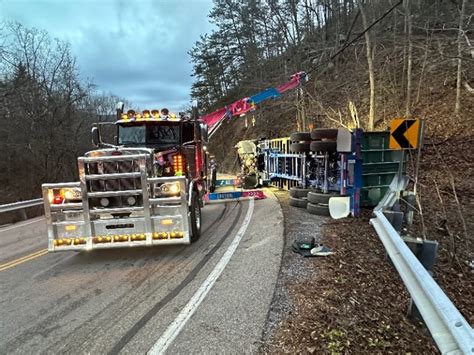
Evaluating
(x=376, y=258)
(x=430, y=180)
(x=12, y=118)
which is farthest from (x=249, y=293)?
(x=12, y=118)

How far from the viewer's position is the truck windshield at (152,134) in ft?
27.3

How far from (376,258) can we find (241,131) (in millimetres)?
31624

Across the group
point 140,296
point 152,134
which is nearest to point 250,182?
point 152,134

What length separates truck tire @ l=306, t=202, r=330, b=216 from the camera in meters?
8.51

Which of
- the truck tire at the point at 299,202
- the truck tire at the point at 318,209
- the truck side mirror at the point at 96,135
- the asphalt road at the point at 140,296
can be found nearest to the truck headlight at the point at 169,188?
the asphalt road at the point at 140,296

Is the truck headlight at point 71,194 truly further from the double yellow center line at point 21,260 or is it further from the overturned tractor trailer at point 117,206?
the double yellow center line at point 21,260

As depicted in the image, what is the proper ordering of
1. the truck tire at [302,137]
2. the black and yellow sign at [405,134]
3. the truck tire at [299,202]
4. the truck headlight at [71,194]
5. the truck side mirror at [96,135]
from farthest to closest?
the truck tire at [302,137] < the truck tire at [299,202] < the truck side mirror at [96,135] < the black and yellow sign at [405,134] < the truck headlight at [71,194]

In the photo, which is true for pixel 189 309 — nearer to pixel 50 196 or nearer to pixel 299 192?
pixel 50 196

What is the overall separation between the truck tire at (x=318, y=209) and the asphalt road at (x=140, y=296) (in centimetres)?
179

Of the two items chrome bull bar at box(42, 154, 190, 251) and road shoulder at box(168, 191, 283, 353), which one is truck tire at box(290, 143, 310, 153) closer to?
road shoulder at box(168, 191, 283, 353)

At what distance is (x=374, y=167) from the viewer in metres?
8.92

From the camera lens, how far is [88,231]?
231 inches

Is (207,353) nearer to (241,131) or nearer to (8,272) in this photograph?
(8,272)

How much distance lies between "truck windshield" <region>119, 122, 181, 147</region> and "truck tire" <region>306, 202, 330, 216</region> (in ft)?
12.1
